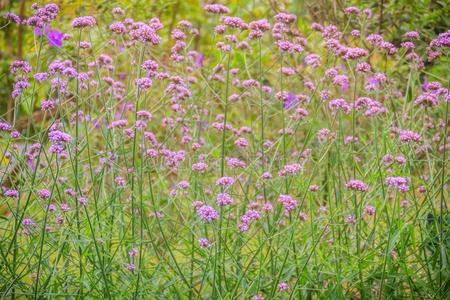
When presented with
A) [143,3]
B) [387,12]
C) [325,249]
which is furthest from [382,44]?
[143,3]

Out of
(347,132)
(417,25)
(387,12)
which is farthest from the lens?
(347,132)

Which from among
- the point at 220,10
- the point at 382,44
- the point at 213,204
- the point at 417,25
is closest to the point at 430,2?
the point at 417,25

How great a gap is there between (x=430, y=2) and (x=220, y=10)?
1.71 meters

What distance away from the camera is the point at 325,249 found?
103 inches

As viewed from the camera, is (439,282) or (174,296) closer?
(439,282)

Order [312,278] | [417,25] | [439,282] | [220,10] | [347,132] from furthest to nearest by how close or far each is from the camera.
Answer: [347,132], [417,25], [220,10], [312,278], [439,282]

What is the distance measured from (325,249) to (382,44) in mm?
828

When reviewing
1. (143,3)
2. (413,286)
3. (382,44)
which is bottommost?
(413,286)

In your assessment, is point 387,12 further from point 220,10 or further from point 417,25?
point 220,10

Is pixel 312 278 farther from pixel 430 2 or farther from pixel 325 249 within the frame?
pixel 430 2

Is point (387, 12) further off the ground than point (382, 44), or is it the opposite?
point (382, 44)

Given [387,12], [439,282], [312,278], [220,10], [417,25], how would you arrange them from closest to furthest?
[439,282] < [312,278] < [220,10] < [417,25] < [387,12]

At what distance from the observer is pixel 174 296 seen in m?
2.33

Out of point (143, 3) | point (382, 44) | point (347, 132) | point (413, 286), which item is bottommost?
point (347, 132)
